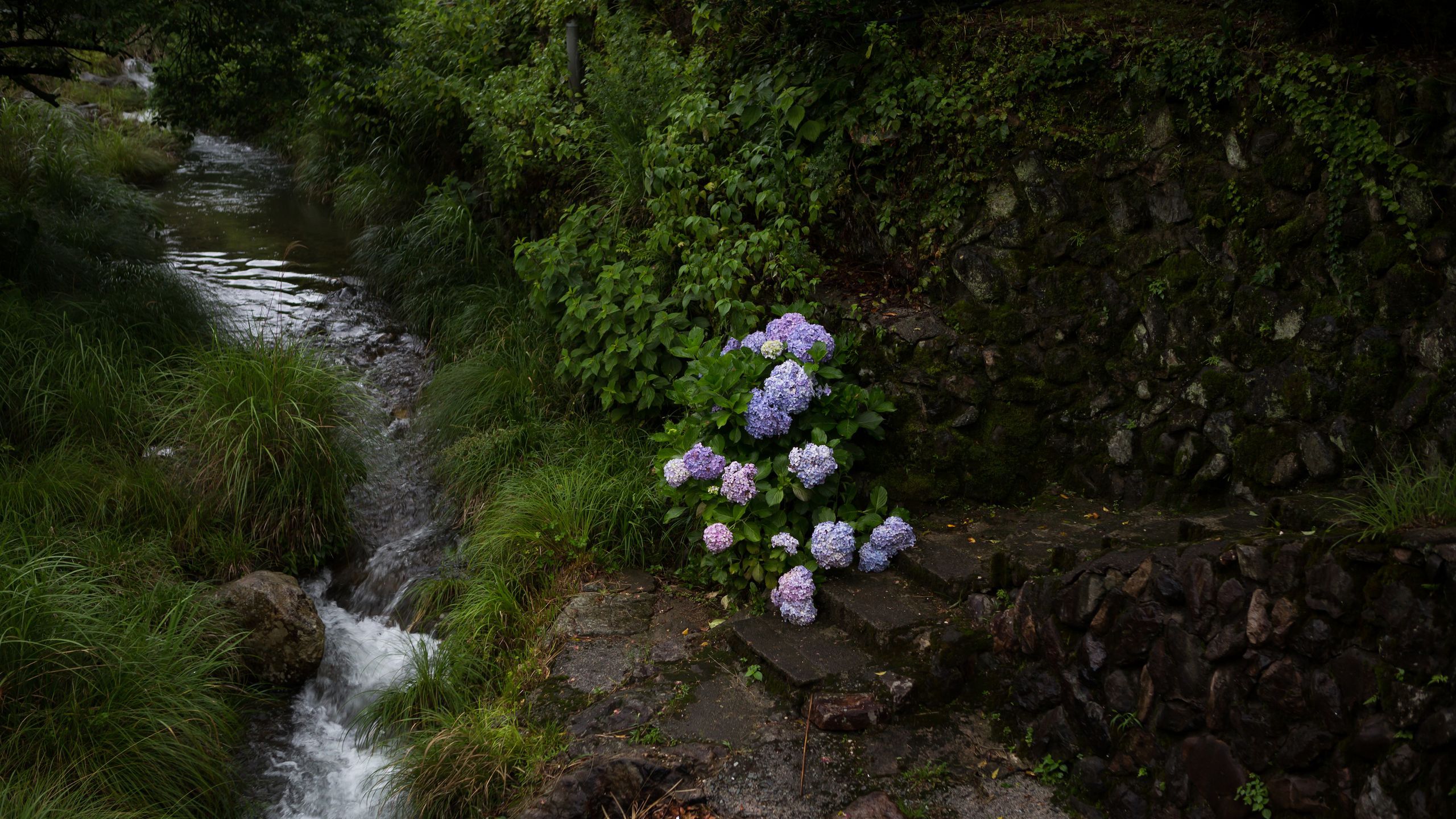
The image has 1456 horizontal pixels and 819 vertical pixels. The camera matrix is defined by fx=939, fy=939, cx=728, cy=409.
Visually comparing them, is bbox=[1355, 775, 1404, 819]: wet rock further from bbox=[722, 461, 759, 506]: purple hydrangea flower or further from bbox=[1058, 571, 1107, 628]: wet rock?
bbox=[722, 461, 759, 506]: purple hydrangea flower

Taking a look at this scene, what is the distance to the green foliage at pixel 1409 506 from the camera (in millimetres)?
2572

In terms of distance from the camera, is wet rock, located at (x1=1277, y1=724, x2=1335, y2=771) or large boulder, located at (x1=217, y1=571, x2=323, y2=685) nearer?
wet rock, located at (x1=1277, y1=724, x2=1335, y2=771)

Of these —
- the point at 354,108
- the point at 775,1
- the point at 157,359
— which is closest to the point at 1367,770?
the point at 775,1

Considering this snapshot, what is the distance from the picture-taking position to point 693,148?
5.32 m

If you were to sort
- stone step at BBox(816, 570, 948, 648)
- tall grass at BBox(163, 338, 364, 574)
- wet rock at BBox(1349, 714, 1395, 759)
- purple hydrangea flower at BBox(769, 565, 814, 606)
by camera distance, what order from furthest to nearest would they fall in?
tall grass at BBox(163, 338, 364, 574) < purple hydrangea flower at BBox(769, 565, 814, 606) < stone step at BBox(816, 570, 948, 648) < wet rock at BBox(1349, 714, 1395, 759)

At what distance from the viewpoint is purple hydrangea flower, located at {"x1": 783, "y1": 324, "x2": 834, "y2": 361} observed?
14.2 feet

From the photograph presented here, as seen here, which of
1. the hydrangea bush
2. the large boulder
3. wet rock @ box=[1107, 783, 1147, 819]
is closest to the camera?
wet rock @ box=[1107, 783, 1147, 819]

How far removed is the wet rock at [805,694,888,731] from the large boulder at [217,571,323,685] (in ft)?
8.94

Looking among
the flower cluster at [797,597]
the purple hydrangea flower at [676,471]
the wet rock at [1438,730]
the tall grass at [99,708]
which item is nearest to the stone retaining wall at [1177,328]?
the flower cluster at [797,597]

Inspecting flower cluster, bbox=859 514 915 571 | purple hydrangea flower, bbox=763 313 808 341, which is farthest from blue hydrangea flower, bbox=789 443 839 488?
purple hydrangea flower, bbox=763 313 808 341

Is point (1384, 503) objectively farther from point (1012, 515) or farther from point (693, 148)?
point (693, 148)

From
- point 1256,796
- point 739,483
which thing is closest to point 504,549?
point 739,483

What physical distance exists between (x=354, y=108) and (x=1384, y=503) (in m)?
8.81

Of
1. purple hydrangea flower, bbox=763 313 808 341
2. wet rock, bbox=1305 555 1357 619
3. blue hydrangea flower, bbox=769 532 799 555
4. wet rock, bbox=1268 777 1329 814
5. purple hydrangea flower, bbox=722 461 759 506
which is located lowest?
blue hydrangea flower, bbox=769 532 799 555
